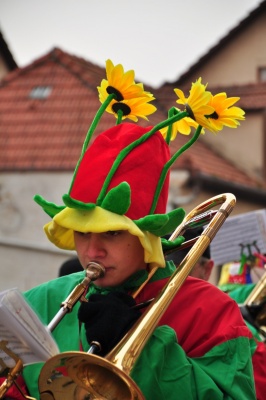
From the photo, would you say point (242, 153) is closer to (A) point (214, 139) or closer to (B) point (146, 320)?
(A) point (214, 139)

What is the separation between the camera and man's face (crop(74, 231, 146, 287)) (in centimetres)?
337

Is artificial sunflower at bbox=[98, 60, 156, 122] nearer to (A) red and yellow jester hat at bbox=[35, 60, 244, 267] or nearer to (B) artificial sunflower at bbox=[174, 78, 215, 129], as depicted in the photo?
(A) red and yellow jester hat at bbox=[35, 60, 244, 267]

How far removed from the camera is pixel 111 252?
11.1 ft

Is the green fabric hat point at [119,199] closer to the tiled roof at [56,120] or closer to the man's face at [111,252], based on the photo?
the man's face at [111,252]

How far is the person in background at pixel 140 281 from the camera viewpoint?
3270 millimetres

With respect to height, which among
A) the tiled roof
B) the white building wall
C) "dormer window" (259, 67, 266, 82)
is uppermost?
the tiled roof

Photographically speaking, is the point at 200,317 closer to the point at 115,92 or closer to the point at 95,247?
the point at 95,247

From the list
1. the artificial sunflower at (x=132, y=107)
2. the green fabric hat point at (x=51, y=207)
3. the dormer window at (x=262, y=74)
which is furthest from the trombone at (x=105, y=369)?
the dormer window at (x=262, y=74)

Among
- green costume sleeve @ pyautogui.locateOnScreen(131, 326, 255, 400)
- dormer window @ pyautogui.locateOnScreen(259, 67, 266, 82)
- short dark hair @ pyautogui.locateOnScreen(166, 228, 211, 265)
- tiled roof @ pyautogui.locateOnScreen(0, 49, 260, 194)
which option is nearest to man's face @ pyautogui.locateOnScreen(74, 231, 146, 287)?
green costume sleeve @ pyautogui.locateOnScreen(131, 326, 255, 400)

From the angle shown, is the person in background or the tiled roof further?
the tiled roof

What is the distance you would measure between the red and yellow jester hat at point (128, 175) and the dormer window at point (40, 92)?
1544 cm

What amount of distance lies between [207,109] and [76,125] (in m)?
14.3

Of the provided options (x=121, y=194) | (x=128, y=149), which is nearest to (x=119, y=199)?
(x=121, y=194)

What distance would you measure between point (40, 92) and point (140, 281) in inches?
633
